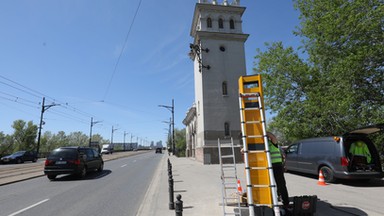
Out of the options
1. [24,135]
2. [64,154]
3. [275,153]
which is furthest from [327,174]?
[24,135]

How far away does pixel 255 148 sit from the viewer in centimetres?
482

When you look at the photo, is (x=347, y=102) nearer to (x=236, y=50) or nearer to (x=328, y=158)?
(x=328, y=158)

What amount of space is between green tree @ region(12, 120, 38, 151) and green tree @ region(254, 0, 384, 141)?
218 ft

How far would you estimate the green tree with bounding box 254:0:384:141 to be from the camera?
1273 centimetres

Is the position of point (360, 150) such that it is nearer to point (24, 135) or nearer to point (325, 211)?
point (325, 211)

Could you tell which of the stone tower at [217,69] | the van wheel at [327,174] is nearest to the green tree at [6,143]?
the stone tower at [217,69]

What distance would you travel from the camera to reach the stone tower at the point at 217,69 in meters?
22.7

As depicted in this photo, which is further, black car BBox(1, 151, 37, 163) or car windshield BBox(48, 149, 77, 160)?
black car BBox(1, 151, 37, 163)

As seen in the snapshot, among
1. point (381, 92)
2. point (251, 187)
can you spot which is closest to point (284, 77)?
point (381, 92)

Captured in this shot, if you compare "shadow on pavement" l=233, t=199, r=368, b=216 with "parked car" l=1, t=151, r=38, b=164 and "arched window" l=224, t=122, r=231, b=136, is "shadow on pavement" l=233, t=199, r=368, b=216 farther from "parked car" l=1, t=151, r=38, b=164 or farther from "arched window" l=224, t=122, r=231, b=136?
"parked car" l=1, t=151, r=38, b=164

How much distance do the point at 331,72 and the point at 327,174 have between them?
7134 millimetres

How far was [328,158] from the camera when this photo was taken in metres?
9.70

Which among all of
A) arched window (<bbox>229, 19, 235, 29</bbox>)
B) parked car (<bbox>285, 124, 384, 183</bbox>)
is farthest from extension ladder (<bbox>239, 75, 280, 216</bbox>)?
arched window (<bbox>229, 19, 235, 29</bbox>)

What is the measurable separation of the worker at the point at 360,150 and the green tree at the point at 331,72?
3495 mm
